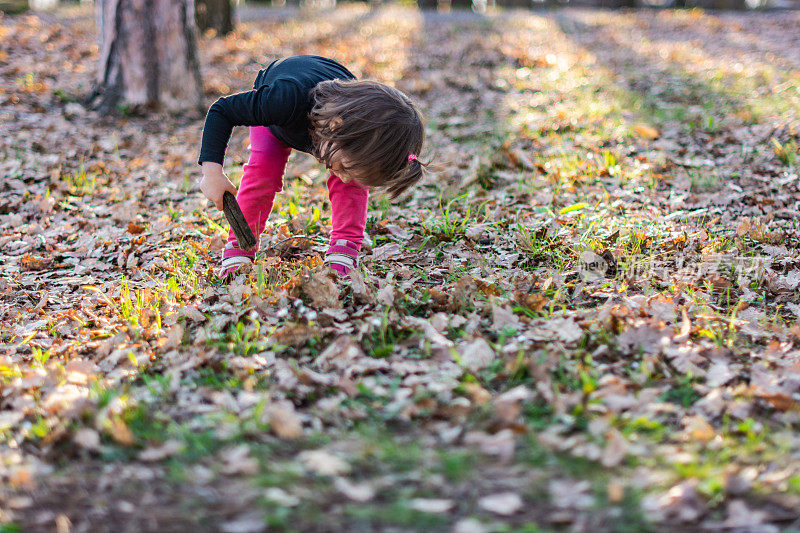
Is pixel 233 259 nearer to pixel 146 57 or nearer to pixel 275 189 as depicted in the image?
pixel 275 189

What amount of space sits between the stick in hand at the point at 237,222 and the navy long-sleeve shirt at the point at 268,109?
0.69 ft

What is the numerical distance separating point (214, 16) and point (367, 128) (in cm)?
841

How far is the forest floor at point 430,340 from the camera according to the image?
176cm

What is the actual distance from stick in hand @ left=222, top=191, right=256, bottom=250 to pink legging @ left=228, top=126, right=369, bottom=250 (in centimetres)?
14

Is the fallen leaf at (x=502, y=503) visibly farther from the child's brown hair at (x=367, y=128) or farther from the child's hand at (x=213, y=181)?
the child's hand at (x=213, y=181)

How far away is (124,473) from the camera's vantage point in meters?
1.86

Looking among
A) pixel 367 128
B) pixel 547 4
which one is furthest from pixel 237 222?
pixel 547 4

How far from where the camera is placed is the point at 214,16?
Result: 9984 millimetres

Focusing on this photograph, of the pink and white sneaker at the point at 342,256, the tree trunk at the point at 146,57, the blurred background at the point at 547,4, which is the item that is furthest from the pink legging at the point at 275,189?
the blurred background at the point at 547,4

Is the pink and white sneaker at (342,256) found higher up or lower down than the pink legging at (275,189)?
lower down

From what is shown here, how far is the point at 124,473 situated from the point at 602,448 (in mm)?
1453

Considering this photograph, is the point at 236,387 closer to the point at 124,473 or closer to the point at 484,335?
the point at 124,473

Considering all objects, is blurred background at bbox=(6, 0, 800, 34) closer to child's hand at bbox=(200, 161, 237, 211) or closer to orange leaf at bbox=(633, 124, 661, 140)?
orange leaf at bbox=(633, 124, 661, 140)

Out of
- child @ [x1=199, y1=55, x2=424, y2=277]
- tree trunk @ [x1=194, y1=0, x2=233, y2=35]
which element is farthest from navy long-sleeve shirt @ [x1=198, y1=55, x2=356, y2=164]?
tree trunk @ [x1=194, y1=0, x2=233, y2=35]
